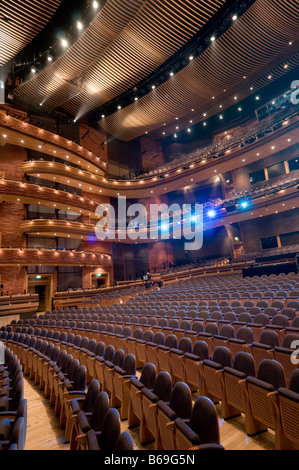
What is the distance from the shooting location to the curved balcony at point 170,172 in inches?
453

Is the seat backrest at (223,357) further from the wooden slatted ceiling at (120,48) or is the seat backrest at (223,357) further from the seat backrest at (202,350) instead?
the wooden slatted ceiling at (120,48)

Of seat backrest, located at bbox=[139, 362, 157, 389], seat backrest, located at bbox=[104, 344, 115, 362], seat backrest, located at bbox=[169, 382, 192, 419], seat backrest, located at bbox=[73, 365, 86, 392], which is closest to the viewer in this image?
seat backrest, located at bbox=[169, 382, 192, 419]

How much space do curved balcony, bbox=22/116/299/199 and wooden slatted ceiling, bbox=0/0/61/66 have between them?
14.5 feet

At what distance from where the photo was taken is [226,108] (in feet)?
51.9

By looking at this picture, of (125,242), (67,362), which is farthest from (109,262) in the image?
(67,362)

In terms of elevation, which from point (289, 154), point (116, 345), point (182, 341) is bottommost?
point (116, 345)

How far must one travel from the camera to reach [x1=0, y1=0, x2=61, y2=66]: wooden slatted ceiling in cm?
896

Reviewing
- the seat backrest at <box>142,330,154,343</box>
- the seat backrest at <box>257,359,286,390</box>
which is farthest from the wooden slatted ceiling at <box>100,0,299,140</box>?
the seat backrest at <box>257,359,286,390</box>

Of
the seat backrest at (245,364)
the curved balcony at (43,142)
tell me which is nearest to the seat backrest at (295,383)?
the seat backrest at (245,364)

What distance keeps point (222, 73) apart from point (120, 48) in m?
4.95

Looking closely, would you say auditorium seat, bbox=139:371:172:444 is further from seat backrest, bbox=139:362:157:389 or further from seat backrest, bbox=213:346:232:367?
seat backrest, bbox=213:346:232:367

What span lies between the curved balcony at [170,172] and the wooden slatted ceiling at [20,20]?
4.43 m

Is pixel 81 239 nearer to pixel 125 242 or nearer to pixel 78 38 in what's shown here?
pixel 125 242
